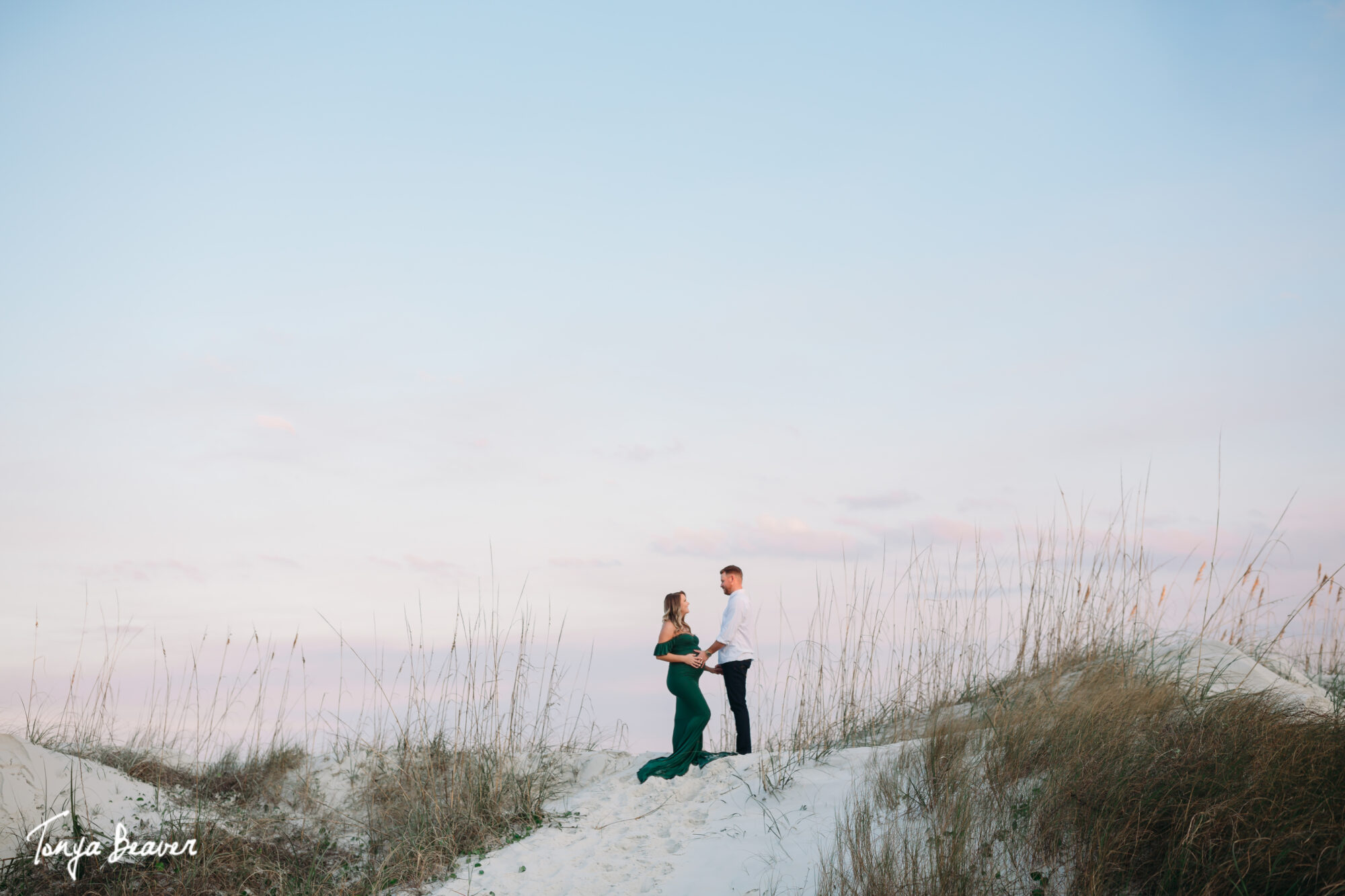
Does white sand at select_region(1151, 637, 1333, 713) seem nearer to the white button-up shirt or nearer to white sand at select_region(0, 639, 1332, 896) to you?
white sand at select_region(0, 639, 1332, 896)

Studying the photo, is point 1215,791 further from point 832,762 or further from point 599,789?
point 599,789

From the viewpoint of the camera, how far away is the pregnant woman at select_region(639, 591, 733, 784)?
265 inches

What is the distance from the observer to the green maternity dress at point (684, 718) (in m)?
6.67

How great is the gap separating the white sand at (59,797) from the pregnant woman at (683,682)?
3.93 m

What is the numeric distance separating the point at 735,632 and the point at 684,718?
0.80 metres

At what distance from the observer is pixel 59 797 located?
21.1 ft

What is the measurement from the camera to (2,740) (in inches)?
269

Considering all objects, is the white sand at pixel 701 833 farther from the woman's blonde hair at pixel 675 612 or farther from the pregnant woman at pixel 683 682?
the woman's blonde hair at pixel 675 612

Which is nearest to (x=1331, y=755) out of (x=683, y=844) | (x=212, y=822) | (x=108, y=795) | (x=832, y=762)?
(x=832, y=762)

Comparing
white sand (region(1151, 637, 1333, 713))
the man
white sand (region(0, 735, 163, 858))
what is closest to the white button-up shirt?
the man

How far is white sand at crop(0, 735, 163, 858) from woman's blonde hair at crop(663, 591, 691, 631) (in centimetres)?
409
